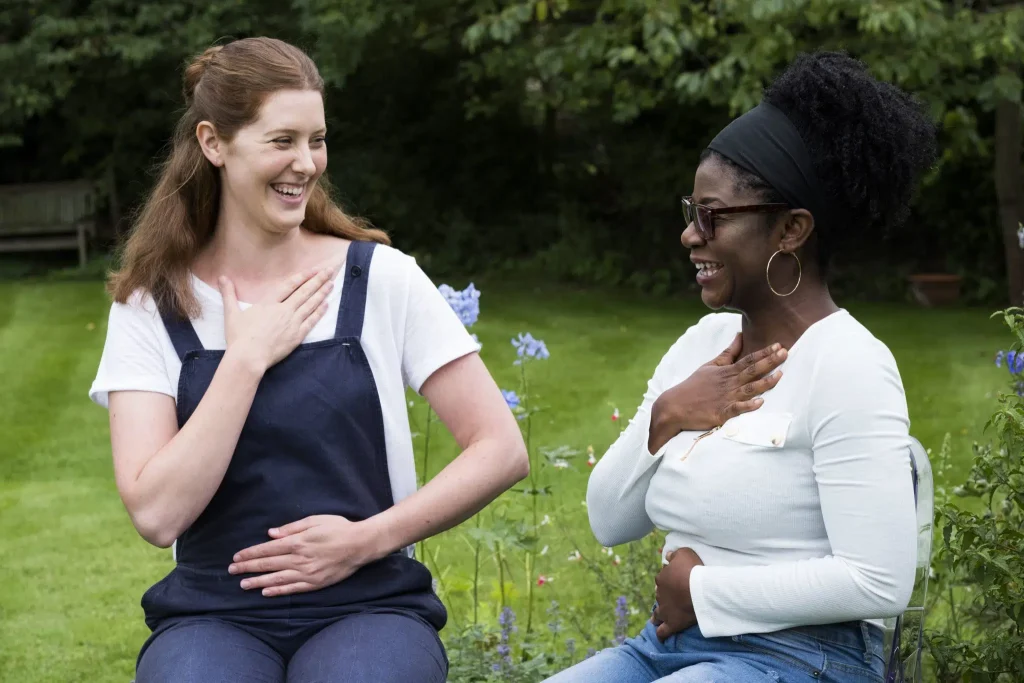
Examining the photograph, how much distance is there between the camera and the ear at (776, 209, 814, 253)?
7.34 ft

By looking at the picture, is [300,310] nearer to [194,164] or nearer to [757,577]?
[194,164]

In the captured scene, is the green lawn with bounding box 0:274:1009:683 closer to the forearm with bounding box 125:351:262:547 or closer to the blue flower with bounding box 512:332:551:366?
the blue flower with bounding box 512:332:551:366

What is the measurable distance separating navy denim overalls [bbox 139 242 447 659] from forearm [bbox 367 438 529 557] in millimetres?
77

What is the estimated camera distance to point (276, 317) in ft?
8.07

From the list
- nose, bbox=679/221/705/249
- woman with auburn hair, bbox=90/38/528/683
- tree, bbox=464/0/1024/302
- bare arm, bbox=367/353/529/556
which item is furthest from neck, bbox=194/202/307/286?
tree, bbox=464/0/1024/302

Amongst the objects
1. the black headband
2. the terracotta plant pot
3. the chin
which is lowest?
the terracotta plant pot

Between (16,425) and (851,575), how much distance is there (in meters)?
6.72

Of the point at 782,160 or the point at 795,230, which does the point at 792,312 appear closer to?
the point at 795,230

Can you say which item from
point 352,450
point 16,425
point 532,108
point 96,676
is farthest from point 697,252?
point 532,108

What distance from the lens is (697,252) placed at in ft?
7.63

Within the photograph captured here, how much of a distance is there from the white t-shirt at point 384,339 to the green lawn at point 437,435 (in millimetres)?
1130

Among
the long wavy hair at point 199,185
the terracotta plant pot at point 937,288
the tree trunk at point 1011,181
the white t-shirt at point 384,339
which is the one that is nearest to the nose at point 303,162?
the long wavy hair at point 199,185

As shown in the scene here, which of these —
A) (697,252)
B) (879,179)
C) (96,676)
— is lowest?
(96,676)

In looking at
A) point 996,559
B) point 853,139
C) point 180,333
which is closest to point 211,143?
point 180,333
